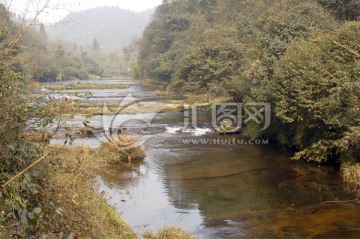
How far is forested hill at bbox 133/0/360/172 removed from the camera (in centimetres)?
1771

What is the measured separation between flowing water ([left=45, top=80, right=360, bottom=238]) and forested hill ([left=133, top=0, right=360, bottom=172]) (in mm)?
1372

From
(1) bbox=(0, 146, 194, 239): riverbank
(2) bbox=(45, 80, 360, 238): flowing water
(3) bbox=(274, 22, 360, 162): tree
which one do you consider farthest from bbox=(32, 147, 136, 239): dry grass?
(3) bbox=(274, 22, 360, 162): tree

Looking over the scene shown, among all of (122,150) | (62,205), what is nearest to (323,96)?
(122,150)

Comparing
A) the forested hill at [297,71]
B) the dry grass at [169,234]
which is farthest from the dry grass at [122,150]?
the dry grass at [169,234]

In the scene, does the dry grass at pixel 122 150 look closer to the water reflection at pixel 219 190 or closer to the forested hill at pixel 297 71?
the water reflection at pixel 219 190

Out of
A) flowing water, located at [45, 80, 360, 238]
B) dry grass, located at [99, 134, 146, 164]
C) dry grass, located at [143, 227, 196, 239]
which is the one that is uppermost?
dry grass, located at [99, 134, 146, 164]

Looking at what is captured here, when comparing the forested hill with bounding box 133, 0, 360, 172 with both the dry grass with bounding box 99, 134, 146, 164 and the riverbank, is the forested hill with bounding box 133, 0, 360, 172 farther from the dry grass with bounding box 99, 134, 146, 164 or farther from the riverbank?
the dry grass with bounding box 99, 134, 146, 164

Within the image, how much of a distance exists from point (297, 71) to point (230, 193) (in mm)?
7355

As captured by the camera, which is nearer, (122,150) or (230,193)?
(230,193)

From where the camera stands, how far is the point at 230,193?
1550 cm

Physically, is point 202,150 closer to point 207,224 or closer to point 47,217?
point 207,224

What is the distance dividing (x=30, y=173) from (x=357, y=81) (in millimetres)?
14783

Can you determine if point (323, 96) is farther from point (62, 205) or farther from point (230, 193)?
point (62, 205)

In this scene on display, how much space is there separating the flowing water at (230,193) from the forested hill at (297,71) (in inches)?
54.0
